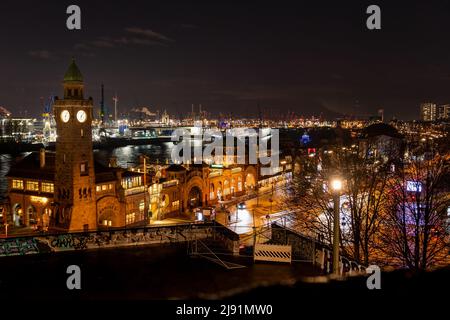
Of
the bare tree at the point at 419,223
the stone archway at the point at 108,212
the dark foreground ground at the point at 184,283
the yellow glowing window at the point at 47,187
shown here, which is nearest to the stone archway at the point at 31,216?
the yellow glowing window at the point at 47,187

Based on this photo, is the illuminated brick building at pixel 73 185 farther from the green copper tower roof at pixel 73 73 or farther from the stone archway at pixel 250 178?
the stone archway at pixel 250 178

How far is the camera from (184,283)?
1225 centimetres

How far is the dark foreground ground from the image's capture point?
5707mm

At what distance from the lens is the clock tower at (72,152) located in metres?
32.2

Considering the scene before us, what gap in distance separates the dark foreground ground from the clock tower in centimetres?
1758

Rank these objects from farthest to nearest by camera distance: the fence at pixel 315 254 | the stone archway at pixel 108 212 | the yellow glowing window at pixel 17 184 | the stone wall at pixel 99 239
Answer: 1. the yellow glowing window at pixel 17 184
2. the stone archway at pixel 108 212
3. the stone wall at pixel 99 239
4. the fence at pixel 315 254

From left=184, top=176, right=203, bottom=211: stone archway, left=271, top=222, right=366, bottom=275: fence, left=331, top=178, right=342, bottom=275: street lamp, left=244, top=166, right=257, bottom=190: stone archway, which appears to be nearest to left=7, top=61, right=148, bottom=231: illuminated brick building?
left=184, top=176, right=203, bottom=211: stone archway

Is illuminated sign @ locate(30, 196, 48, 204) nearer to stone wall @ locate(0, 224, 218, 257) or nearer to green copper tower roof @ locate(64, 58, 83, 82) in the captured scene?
green copper tower roof @ locate(64, 58, 83, 82)

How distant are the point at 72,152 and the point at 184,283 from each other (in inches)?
896

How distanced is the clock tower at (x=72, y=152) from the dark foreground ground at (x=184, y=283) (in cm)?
1758

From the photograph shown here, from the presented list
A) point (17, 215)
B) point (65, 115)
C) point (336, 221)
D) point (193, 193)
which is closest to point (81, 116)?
point (65, 115)
